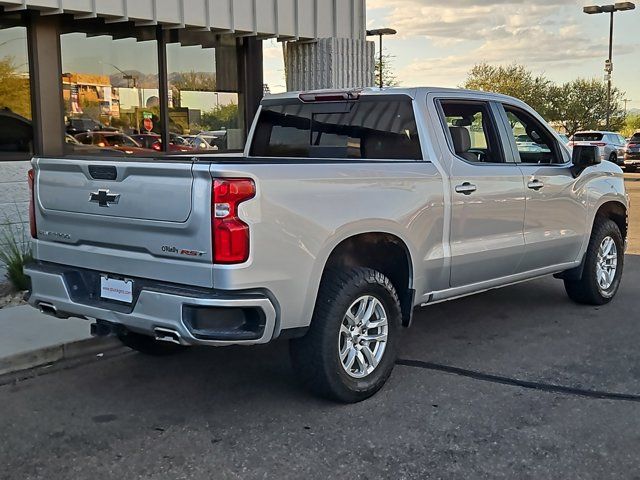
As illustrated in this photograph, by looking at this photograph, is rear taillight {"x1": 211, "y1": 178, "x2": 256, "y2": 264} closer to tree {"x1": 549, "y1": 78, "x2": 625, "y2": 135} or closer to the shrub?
the shrub

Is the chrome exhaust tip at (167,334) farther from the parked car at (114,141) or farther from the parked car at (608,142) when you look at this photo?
the parked car at (608,142)

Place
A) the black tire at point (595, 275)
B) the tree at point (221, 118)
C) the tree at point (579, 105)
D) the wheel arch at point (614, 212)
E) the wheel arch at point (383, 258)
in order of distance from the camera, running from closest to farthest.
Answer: the wheel arch at point (383, 258), the black tire at point (595, 275), the wheel arch at point (614, 212), the tree at point (221, 118), the tree at point (579, 105)

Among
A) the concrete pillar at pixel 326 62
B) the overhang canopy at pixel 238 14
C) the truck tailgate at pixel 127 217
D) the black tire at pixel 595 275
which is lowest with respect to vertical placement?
the black tire at pixel 595 275

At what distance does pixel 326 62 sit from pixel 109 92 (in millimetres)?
3002

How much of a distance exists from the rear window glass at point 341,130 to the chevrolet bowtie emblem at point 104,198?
1.95 metres

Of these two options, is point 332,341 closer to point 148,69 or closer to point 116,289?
point 116,289

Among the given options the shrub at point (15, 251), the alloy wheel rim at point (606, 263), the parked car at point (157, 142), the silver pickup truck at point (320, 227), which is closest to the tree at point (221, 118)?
the parked car at point (157, 142)

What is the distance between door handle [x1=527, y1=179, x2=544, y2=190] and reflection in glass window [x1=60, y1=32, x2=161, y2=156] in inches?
202

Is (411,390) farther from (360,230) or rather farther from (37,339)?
(37,339)

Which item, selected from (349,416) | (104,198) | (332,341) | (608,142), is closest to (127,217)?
(104,198)

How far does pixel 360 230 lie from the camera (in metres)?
4.54

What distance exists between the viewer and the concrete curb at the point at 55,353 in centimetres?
528

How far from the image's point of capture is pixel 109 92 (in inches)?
355

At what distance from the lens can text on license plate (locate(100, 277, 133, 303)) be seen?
421 centimetres
